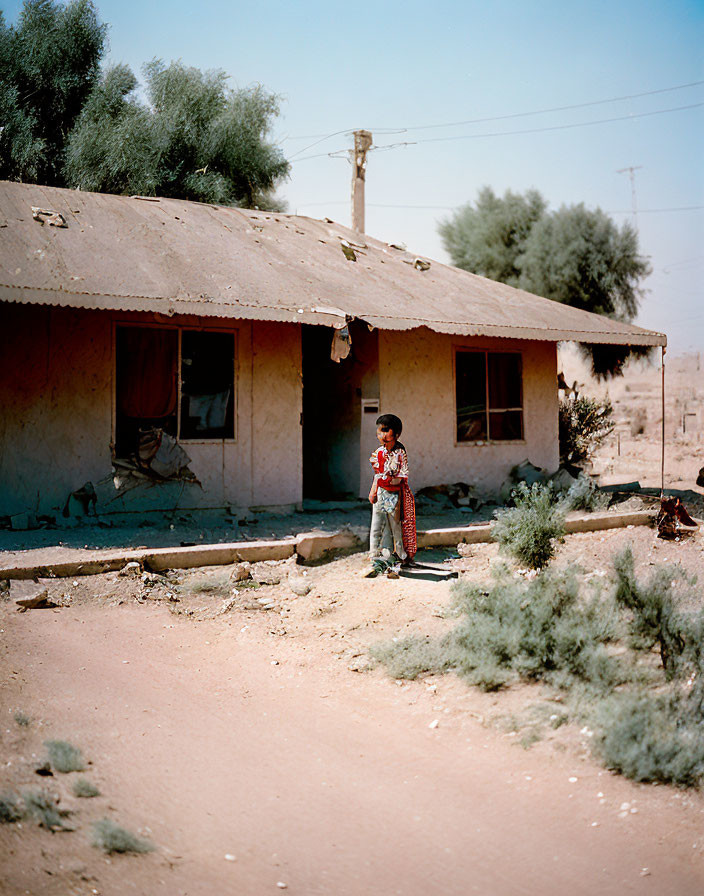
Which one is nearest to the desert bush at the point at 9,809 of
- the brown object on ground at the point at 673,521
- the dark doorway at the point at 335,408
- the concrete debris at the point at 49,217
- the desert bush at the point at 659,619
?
the desert bush at the point at 659,619

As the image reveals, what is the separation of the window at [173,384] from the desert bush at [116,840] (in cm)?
725

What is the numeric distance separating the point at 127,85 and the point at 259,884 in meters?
25.7

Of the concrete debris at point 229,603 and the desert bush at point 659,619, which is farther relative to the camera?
the concrete debris at point 229,603

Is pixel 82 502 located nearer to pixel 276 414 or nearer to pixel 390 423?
pixel 276 414

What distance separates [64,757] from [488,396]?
33.0ft

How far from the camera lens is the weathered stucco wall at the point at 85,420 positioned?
9492 millimetres

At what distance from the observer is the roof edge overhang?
8547 millimetres

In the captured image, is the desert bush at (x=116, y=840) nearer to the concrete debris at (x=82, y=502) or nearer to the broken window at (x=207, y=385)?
the concrete debris at (x=82, y=502)

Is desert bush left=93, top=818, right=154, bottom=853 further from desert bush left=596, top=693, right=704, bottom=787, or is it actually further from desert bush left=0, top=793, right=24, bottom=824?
desert bush left=596, top=693, right=704, bottom=787

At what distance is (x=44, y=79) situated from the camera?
79.3 feet

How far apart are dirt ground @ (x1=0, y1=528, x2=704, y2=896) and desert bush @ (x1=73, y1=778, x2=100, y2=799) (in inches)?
1.2

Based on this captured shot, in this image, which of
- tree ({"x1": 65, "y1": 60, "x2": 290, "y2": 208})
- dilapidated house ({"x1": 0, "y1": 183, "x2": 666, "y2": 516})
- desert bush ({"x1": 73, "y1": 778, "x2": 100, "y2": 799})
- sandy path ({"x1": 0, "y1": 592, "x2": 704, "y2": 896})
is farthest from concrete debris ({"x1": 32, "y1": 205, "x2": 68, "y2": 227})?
tree ({"x1": 65, "y1": 60, "x2": 290, "y2": 208})

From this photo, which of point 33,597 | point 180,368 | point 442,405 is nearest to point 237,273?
point 180,368

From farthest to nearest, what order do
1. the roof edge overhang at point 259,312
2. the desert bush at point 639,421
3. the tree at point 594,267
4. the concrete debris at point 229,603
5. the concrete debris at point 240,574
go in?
the tree at point 594,267 < the desert bush at point 639,421 < the roof edge overhang at point 259,312 < the concrete debris at point 240,574 < the concrete debris at point 229,603
